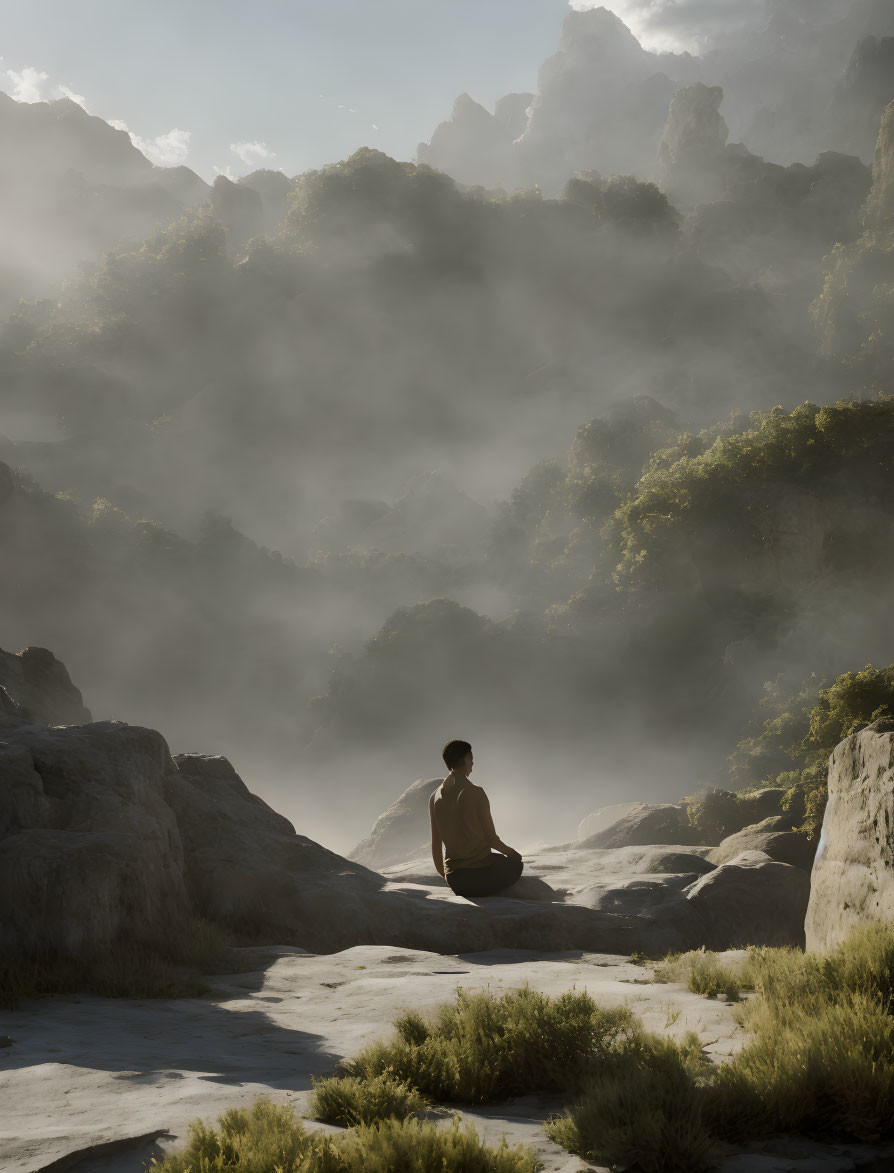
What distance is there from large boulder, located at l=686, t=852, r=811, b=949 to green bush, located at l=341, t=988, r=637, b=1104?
5.27 meters

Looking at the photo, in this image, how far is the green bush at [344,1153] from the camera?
9.91 ft

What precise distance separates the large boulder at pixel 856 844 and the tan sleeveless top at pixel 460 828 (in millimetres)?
3748

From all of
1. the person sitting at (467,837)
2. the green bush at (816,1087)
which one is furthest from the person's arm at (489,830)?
the green bush at (816,1087)

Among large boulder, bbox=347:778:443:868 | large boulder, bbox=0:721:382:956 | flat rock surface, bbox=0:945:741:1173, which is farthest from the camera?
large boulder, bbox=347:778:443:868

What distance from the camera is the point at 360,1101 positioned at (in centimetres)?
363

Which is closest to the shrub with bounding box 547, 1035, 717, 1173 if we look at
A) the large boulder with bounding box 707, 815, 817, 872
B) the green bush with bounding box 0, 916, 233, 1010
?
the green bush with bounding box 0, 916, 233, 1010

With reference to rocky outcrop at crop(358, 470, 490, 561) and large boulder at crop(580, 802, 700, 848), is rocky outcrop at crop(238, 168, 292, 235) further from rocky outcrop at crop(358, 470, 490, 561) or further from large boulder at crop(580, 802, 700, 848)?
large boulder at crop(580, 802, 700, 848)

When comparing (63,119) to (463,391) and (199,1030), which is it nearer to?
(463,391)

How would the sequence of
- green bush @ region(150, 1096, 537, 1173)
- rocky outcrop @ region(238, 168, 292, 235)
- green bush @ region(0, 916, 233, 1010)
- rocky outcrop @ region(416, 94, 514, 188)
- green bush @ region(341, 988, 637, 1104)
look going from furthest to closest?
rocky outcrop @ region(416, 94, 514, 188), rocky outcrop @ region(238, 168, 292, 235), green bush @ region(0, 916, 233, 1010), green bush @ region(341, 988, 637, 1104), green bush @ region(150, 1096, 537, 1173)

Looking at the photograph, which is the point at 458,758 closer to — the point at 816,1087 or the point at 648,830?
the point at 816,1087

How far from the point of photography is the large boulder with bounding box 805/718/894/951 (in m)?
5.59

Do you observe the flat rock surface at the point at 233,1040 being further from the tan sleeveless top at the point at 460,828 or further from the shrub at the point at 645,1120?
the tan sleeveless top at the point at 460,828

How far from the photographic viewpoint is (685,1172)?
310 cm

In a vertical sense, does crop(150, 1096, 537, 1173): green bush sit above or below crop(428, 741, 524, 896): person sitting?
below
